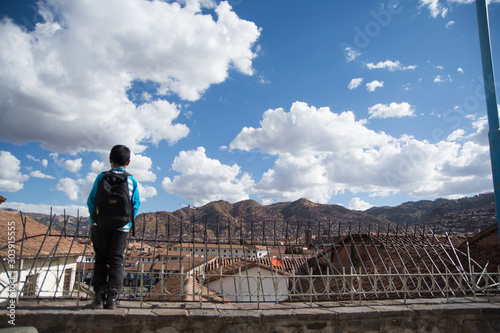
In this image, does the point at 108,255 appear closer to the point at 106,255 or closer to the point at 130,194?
the point at 106,255

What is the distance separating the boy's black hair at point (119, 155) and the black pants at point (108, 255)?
2.37 ft

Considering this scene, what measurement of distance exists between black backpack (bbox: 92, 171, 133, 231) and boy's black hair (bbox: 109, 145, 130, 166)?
294 mm

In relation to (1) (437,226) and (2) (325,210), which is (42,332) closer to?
(1) (437,226)

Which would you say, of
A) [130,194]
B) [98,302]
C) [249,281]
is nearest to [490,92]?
[130,194]

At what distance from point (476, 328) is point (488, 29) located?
384cm

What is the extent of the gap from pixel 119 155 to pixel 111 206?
2.01 ft

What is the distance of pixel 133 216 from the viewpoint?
3445 mm

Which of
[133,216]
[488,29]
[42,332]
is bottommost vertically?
[42,332]

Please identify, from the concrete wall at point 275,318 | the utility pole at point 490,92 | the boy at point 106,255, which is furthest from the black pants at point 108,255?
the utility pole at point 490,92

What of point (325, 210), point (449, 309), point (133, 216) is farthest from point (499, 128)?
point (325, 210)

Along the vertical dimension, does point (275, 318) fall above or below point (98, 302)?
below

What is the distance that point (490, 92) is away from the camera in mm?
4250

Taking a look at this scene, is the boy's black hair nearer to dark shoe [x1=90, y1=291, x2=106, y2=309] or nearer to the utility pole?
dark shoe [x1=90, y1=291, x2=106, y2=309]

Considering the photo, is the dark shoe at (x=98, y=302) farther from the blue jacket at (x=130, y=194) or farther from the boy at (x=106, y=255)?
the blue jacket at (x=130, y=194)
